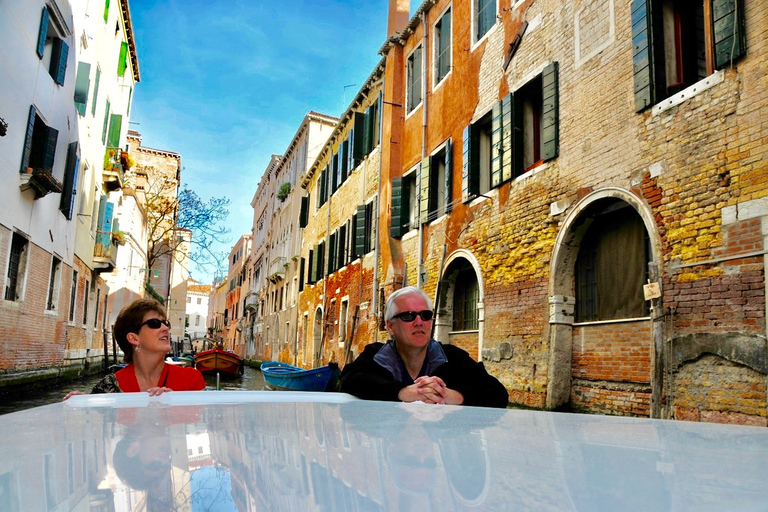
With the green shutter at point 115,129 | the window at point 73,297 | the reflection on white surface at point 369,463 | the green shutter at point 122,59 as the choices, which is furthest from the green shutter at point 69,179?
the reflection on white surface at point 369,463

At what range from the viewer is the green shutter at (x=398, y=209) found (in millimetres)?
12125

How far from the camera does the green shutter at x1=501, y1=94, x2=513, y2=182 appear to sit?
8305mm

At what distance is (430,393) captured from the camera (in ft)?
7.47

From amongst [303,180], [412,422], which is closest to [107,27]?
[303,180]

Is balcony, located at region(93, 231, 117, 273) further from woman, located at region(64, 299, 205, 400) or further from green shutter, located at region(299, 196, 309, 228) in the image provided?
woman, located at region(64, 299, 205, 400)

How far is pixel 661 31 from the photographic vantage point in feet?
19.7

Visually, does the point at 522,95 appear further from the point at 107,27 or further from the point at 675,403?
the point at 107,27

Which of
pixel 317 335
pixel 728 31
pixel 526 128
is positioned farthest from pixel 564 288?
pixel 317 335

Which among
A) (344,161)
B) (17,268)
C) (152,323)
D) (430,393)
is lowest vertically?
(430,393)

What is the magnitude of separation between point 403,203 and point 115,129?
34.3 ft

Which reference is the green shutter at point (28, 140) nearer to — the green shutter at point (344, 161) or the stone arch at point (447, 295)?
the stone arch at point (447, 295)

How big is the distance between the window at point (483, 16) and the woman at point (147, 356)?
8.25 m

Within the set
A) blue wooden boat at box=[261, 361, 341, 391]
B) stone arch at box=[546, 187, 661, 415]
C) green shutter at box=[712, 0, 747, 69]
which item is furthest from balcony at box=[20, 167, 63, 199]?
green shutter at box=[712, 0, 747, 69]

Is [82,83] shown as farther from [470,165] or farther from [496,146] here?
[496,146]
